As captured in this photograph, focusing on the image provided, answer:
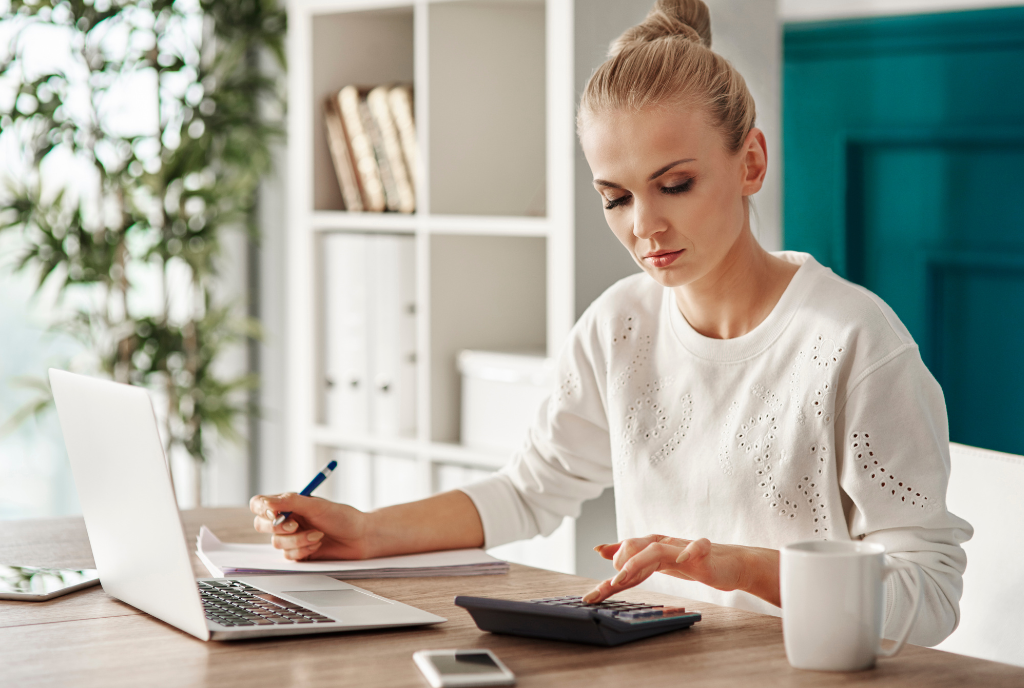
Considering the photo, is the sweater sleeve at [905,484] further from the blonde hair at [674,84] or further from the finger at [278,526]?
the finger at [278,526]

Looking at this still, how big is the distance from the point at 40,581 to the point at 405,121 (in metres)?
1.55

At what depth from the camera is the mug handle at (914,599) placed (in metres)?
0.84

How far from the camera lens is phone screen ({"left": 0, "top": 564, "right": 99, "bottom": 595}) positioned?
1.17 m

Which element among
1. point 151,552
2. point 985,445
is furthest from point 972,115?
point 151,552

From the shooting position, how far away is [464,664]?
88cm

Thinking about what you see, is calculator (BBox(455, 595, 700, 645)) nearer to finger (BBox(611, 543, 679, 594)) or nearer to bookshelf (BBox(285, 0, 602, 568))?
finger (BBox(611, 543, 679, 594))

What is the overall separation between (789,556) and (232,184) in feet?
8.10

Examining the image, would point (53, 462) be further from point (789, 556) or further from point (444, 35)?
point (789, 556)

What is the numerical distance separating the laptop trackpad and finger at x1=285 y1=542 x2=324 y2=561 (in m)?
0.13

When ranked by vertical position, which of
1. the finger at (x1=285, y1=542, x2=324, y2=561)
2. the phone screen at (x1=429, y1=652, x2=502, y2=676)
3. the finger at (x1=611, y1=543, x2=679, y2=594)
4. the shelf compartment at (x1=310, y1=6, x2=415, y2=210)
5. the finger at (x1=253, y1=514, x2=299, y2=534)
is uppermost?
the shelf compartment at (x1=310, y1=6, x2=415, y2=210)

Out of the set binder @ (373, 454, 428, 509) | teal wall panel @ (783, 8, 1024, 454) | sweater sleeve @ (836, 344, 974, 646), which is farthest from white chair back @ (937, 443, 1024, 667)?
binder @ (373, 454, 428, 509)

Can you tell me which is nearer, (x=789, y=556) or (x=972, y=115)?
(x=789, y=556)

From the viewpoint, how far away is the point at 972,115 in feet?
6.06

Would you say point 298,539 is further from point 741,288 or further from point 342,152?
point 342,152
